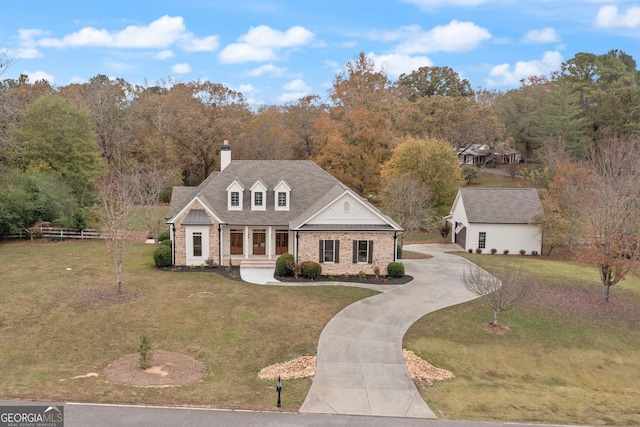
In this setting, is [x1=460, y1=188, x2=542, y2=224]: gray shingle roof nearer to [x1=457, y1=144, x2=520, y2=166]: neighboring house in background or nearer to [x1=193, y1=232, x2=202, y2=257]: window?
[x1=193, y1=232, x2=202, y2=257]: window

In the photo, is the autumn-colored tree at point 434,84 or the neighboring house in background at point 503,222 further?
the autumn-colored tree at point 434,84

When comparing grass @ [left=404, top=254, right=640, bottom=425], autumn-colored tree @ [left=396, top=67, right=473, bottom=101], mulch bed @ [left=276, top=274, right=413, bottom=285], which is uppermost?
autumn-colored tree @ [left=396, top=67, right=473, bottom=101]

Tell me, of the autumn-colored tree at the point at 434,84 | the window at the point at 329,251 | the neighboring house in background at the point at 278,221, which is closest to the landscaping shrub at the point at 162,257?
the neighboring house in background at the point at 278,221

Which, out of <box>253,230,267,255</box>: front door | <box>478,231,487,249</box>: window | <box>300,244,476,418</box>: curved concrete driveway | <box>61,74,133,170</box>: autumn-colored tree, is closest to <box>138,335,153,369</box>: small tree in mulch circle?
<box>300,244,476,418</box>: curved concrete driveway

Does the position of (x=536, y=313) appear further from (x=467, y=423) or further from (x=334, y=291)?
(x=467, y=423)

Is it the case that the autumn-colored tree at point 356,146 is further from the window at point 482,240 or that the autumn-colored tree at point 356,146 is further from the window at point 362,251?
the window at point 362,251

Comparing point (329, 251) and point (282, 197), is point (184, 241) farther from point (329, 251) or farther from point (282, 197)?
point (329, 251)

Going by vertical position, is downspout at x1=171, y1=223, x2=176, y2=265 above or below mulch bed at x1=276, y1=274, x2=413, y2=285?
above
